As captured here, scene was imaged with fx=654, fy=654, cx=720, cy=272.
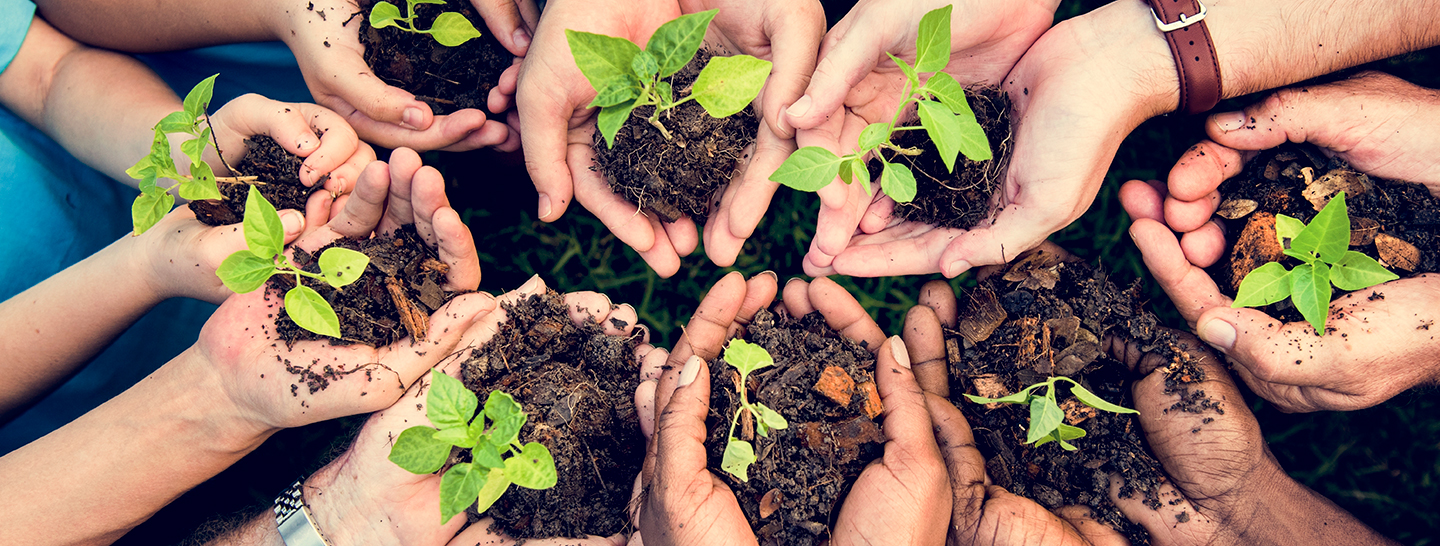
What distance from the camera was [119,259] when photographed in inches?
102

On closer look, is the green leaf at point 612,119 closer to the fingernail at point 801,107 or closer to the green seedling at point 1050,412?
the fingernail at point 801,107

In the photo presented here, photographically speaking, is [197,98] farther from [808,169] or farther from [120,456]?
[808,169]

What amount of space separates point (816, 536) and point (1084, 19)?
210cm

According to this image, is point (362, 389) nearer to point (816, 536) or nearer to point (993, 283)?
point (816, 536)

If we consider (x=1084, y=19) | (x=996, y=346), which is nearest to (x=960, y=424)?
(x=996, y=346)

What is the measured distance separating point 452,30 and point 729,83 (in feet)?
3.77

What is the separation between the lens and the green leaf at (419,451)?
191 centimetres

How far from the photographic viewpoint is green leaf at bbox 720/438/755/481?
1992 mm

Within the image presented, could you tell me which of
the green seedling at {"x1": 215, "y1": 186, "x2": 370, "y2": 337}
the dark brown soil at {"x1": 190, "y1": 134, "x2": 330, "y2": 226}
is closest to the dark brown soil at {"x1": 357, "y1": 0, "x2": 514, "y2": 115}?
the dark brown soil at {"x1": 190, "y1": 134, "x2": 330, "y2": 226}

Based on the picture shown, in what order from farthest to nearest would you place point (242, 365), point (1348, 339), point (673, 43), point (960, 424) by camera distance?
point (960, 424), point (242, 365), point (1348, 339), point (673, 43)

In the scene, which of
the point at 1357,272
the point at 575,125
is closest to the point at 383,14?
the point at 575,125

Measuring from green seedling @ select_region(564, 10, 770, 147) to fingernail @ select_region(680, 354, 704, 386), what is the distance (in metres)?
0.84

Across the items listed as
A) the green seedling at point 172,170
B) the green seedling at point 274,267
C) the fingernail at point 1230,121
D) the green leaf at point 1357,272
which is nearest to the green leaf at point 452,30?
the green seedling at point 172,170

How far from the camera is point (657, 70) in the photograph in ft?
6.42
